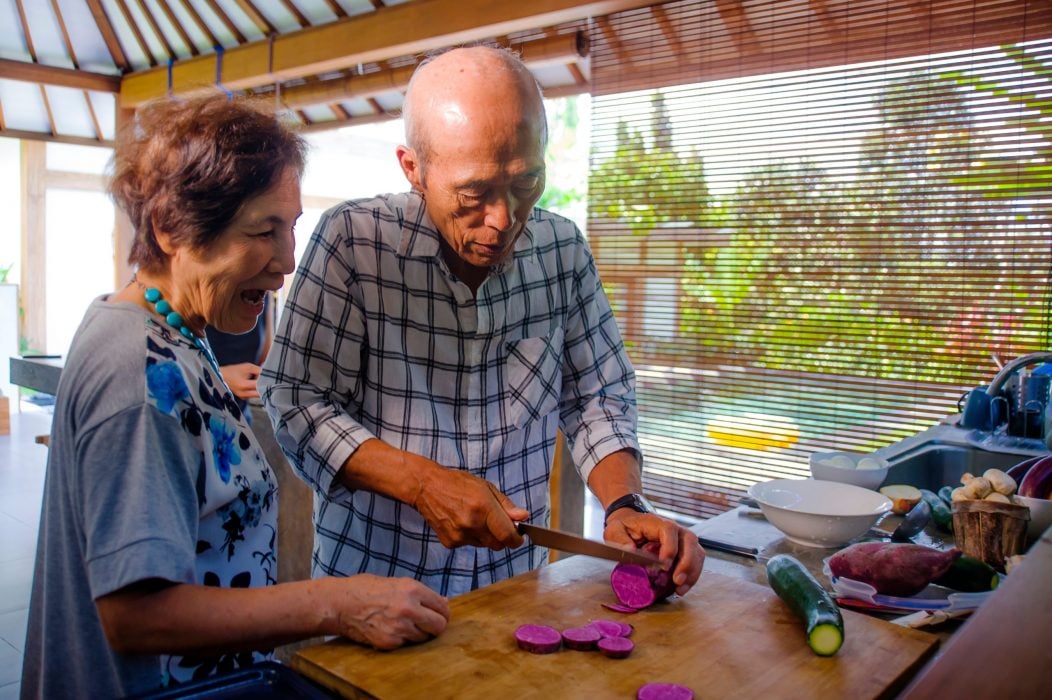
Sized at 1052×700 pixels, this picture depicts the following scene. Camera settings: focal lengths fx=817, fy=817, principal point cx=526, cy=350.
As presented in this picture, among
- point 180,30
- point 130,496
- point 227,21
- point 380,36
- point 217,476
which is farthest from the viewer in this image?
point 180,30

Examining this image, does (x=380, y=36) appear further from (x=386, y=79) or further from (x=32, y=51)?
(x=32, y=51)

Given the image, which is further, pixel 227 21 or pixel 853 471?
pixel 227 21

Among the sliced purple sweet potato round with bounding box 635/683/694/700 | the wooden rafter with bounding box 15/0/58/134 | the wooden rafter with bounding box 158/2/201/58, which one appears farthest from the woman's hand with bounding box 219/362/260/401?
the wooden rafter with bounding box 15/0/58/134

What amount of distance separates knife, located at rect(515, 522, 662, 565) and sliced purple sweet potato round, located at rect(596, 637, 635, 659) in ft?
0.76

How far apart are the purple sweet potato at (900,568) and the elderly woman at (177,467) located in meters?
0.81

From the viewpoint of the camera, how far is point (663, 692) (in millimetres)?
1146

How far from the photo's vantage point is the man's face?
4.96 feet

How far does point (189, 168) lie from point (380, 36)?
4.72 metres

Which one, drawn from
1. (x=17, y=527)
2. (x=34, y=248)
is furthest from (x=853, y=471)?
(x=34, y=248)

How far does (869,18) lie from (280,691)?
14.4ft

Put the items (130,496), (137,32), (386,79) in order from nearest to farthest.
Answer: (130,496) → (386,79) → (137,32)

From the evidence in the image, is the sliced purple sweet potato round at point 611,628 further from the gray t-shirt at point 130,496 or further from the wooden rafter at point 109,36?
the wooden rafter at point 109,36

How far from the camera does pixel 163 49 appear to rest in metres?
7.70

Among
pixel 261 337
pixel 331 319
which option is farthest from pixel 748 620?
pixel 261 337
